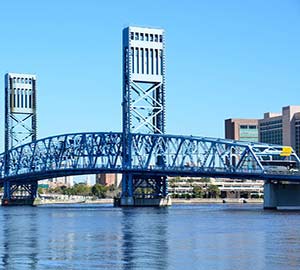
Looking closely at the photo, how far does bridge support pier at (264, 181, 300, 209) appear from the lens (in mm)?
149262

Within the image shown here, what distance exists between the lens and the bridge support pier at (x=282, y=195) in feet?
490

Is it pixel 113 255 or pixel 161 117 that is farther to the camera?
pixel 161 117

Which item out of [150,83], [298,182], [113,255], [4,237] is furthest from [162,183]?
[113,255]

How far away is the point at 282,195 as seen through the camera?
151m

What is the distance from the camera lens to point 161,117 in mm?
174250

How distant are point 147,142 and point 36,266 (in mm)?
122831

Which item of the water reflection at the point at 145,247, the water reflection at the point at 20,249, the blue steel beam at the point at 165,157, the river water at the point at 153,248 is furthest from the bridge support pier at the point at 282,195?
the water reflection at the point at 20,249

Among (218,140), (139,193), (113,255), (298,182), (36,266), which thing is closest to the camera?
(36,266)

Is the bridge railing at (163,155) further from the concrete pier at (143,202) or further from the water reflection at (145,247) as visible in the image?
the water reflection at (145,247)

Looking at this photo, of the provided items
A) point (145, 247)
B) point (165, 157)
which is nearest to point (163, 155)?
point (165, 157)

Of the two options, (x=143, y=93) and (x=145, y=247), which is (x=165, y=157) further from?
(x=145, y=247)

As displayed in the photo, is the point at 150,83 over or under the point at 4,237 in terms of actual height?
over

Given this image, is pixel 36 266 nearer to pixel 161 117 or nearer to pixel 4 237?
pixel 4 237

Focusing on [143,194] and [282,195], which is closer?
[282,195]
